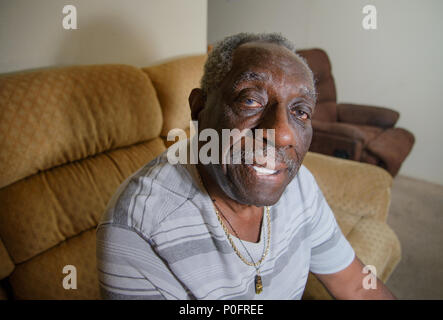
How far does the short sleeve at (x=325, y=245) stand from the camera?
855 millimetres

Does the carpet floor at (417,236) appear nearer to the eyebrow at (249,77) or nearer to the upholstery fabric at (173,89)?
the upholstery fabric at (173,89)

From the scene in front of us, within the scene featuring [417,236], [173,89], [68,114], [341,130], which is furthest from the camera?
[341,130]

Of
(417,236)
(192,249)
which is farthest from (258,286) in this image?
(417,236)

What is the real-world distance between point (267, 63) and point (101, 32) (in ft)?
2.91

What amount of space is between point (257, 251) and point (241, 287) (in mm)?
93

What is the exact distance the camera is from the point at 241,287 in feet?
2.23

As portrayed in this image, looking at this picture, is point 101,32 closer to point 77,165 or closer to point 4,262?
point 77,165

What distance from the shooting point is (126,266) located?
0.58 meters

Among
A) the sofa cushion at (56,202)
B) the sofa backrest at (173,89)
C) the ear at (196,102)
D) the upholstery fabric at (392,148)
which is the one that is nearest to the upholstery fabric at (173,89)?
the sofa backrest at (173,89)

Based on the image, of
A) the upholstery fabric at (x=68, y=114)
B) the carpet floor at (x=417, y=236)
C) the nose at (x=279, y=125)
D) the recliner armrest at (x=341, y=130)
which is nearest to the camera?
the nose at (x=279, y=125)

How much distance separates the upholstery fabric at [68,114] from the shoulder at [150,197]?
1.28 ft

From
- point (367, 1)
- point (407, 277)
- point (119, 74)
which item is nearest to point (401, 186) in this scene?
point (407, 277)

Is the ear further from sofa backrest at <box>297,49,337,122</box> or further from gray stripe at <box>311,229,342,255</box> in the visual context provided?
sofa backrest at <box>297,49,337,122</box>
